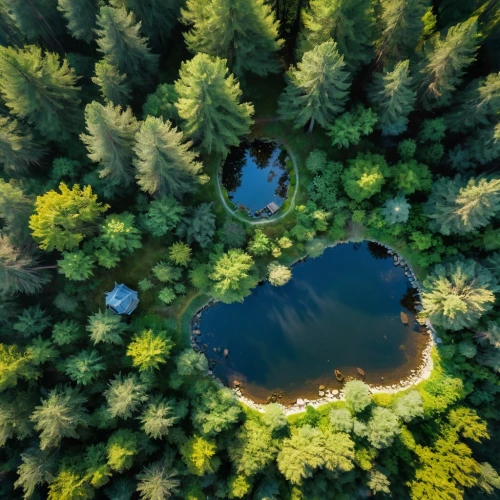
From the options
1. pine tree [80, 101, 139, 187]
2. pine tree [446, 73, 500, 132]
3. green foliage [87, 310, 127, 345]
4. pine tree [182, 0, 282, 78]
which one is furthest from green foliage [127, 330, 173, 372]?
pine tree [446, 73, 500, 132]

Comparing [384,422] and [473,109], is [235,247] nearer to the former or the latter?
[384,422]

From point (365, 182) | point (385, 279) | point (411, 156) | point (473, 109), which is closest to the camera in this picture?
point (473, 109)

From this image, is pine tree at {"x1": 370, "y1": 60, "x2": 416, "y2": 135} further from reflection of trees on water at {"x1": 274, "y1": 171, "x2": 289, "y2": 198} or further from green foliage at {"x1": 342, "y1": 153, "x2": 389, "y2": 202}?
reflection of trees on water at {"x1": 274, "y1": 171, "x2": 289, "y2": 198}

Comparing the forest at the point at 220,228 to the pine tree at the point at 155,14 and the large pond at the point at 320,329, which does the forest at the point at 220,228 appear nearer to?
the pine tree at the point at 155,14

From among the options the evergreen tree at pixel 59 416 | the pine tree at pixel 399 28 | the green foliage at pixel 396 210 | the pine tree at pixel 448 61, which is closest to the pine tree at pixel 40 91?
the evergreen tree at pixel 59 416

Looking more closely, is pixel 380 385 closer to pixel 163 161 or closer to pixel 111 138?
pixel 163 161

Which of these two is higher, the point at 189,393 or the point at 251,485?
the point at 189,393

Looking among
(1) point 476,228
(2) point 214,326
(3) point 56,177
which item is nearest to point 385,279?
(1) point 476,228

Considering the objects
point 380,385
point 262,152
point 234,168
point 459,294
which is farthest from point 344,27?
point 380,385
